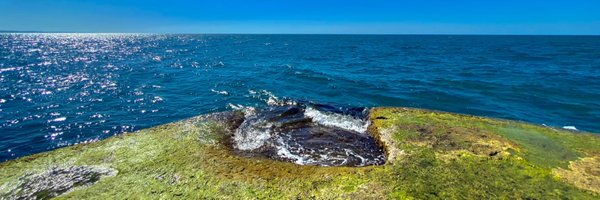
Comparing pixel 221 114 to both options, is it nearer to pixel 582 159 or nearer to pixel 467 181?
pixel 467 181

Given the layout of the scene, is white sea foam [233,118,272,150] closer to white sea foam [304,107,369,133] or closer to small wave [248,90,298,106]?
white sea foam [304,107,369,133]

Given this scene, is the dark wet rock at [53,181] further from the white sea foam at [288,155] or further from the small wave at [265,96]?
the small wave at [265,96]

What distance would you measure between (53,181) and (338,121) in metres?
9.38

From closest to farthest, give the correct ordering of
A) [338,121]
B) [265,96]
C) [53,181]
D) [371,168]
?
[53,181]
[371,168]
[338,121]
[265,96]

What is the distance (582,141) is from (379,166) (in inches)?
291

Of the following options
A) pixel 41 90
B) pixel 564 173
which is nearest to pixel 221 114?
pixel 564 173

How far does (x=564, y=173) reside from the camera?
25.6 feet

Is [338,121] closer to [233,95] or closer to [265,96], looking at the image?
[265,96]

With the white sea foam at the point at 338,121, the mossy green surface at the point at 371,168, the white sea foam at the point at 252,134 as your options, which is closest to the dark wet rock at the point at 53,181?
the mossy green surface at the point at 371,168

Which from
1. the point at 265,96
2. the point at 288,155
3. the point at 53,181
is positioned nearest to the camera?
the point at 53,181

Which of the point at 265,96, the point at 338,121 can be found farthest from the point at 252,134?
the point at 265,96

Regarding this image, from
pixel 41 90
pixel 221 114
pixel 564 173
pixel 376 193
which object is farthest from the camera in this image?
pixel 41 90

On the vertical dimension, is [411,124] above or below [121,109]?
above

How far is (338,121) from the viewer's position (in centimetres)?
1284
